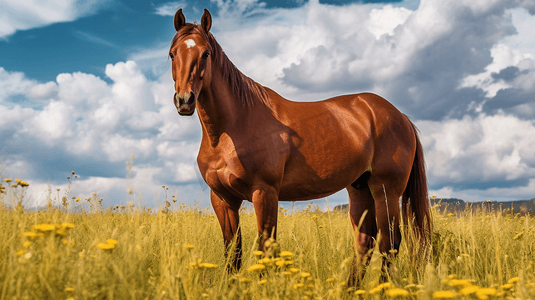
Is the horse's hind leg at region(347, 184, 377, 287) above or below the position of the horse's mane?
below

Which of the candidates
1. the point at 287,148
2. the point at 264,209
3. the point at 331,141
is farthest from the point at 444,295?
the point at 331,141

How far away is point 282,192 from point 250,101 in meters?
1.17

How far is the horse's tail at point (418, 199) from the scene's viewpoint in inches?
194

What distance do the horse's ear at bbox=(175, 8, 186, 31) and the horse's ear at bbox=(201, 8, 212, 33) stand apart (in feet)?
0.87

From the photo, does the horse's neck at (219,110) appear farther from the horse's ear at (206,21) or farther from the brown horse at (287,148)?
the horse's ear at (206,21)

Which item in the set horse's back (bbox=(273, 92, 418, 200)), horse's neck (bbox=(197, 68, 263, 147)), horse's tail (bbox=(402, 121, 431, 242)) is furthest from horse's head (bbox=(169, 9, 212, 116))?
horse's tail (bbox=(402, 121, 431, 242))

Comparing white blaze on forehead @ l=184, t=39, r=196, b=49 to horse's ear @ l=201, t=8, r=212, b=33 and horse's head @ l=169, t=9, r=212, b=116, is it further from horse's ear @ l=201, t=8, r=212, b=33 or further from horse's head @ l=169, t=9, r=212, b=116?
horse's ear @ l=201, t=8, r=212, b=33

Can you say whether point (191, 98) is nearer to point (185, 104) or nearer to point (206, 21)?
point (185, 104)

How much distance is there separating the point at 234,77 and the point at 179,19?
35.1 inches

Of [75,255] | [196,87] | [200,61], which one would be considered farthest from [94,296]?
[200,61]

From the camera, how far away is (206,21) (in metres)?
3.86

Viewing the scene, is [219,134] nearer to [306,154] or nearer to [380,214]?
[306,154]

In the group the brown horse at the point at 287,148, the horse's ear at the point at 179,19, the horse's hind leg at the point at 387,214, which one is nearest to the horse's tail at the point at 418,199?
the brown horse at the point at 287,148

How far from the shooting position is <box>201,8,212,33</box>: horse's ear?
151 inches
